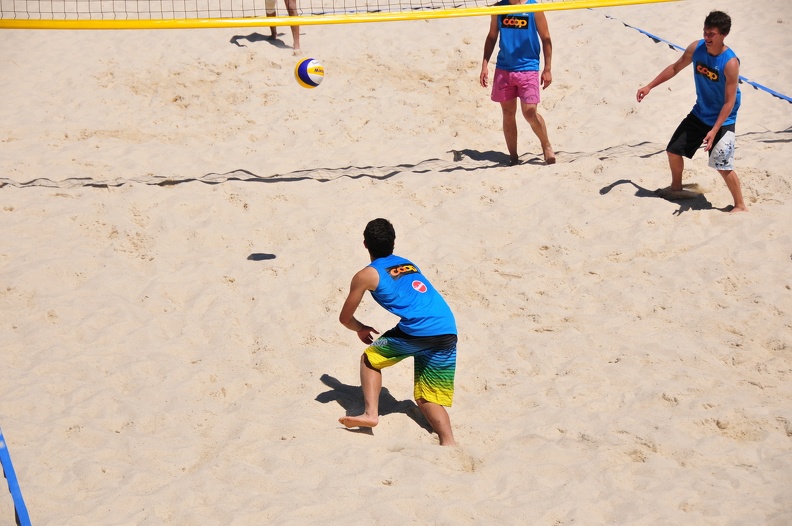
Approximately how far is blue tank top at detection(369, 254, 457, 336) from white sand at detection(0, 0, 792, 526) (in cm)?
56

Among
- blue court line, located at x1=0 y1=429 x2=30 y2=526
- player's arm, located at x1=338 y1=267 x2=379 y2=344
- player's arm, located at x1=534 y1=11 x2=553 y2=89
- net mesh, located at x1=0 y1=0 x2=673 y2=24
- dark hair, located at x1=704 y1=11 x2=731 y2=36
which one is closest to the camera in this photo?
blue court line, located at x1=0 y1=429 x2=30 y2=526

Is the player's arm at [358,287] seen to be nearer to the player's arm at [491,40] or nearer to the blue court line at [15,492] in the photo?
the blue court line at [15,492]

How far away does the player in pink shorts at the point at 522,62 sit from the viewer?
21.9 feet

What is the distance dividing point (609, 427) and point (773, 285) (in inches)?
68.6

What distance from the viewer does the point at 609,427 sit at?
4.14 m

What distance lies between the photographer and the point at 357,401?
4.55m

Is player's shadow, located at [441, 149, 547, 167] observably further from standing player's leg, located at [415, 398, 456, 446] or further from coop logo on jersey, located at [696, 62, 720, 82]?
standing player's leg, located at [415, 398, 456, 446]

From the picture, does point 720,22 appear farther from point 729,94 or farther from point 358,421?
point 358,421

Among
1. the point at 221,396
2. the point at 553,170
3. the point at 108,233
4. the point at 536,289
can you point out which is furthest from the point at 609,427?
the point at 108,233

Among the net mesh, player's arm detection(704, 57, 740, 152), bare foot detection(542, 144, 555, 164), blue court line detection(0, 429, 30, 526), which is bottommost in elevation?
blue court line detection(0, 429, 30, 526)

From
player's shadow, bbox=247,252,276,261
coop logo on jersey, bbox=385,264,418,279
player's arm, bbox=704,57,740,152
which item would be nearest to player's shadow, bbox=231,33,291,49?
player's shadow, bbox=247,252,276,261

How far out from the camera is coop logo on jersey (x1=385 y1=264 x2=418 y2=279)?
413 centimetres

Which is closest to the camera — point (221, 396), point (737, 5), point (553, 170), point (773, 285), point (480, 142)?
point (221, 396)

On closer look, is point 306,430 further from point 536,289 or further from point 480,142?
point 480,142
